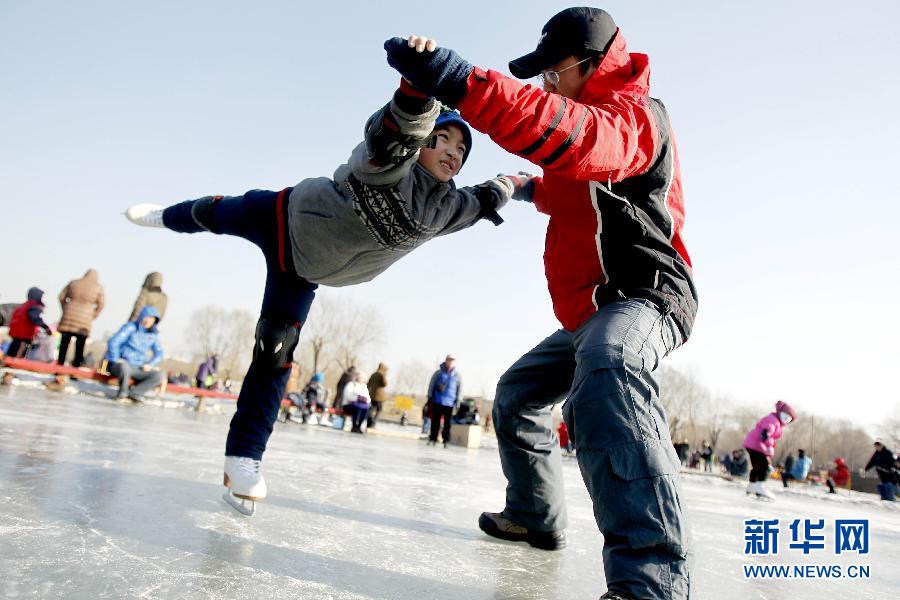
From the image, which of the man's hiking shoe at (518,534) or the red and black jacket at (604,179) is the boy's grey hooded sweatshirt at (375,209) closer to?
the red and black jacket at (604,179)

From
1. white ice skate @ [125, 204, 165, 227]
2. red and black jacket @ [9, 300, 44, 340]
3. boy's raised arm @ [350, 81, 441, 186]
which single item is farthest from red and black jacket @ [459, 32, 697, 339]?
red and black jacket @ [9, 300, 44, 340]

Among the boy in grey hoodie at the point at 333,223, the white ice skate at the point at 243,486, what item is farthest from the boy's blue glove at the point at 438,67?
the white ice skate at the point at 243,486

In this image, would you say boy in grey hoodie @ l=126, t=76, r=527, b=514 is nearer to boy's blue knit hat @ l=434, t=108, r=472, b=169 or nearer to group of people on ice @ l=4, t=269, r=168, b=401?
boy's blue knit hat @ l=434, t=108, r=472, b=169

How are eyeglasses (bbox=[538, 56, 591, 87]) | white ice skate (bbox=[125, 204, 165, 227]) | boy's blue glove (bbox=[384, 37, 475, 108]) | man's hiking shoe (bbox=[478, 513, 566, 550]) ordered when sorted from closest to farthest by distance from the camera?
1. boy's blue glove (bbox=[384, 37, 475, 108])
2. eyeglasses (bbox=[538, 56, 591, 87])
3. man's hiking shoe (bbox=[478, 513, 566, 550])
4. white ice skate (bbox=[125, 204, 165, 227])

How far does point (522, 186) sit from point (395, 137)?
945 mm

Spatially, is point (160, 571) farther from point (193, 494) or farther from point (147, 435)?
point (147, 435)

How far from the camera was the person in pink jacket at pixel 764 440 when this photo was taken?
8117 millimetres

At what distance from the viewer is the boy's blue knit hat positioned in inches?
88.1

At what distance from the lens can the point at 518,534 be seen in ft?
7.22

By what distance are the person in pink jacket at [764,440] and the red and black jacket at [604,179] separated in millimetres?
7402

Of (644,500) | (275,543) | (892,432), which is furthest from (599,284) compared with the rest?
(892,432)

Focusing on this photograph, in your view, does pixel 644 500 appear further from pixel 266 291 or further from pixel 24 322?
pixel 24 322

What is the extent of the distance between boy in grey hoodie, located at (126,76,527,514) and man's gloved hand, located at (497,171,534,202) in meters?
0.01

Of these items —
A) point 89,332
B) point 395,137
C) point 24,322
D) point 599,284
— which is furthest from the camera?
point 24,322
